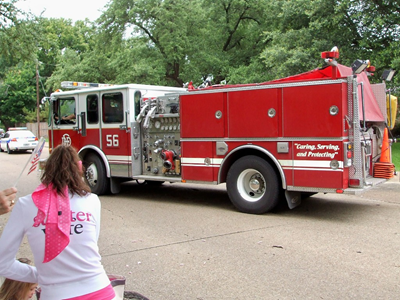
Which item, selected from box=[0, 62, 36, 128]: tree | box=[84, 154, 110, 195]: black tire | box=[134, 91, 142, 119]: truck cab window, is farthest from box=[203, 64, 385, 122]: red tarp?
box=[0, 62, 36, 128]: tree

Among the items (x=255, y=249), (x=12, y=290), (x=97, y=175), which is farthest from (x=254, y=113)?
(x=12, y=290)

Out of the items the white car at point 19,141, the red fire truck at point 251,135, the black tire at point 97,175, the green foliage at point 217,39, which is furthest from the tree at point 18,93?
the red fire truck at point 251,135

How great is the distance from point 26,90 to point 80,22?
1267 cm

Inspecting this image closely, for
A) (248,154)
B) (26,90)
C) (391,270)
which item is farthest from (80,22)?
(391,270)

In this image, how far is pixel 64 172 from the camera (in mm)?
2625

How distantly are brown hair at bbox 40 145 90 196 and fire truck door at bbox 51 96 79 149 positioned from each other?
28.0ft

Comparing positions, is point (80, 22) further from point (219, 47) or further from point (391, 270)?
point (391, 270)

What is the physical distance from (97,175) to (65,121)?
189 centimetres

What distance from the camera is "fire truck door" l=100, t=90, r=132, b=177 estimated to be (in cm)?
990

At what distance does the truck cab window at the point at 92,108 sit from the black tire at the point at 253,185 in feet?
13.3

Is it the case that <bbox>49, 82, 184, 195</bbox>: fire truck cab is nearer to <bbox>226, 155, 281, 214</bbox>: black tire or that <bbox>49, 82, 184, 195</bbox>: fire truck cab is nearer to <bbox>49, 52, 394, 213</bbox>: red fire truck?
<bbox>49, 52, 394, 213</bbox>: red fire truck

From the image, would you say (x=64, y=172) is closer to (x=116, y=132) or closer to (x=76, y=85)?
(x=116, y=132)

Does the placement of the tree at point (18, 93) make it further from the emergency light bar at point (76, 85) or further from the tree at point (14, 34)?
the emergency light bar at point (76, 85)

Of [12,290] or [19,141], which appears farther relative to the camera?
[19,141]
